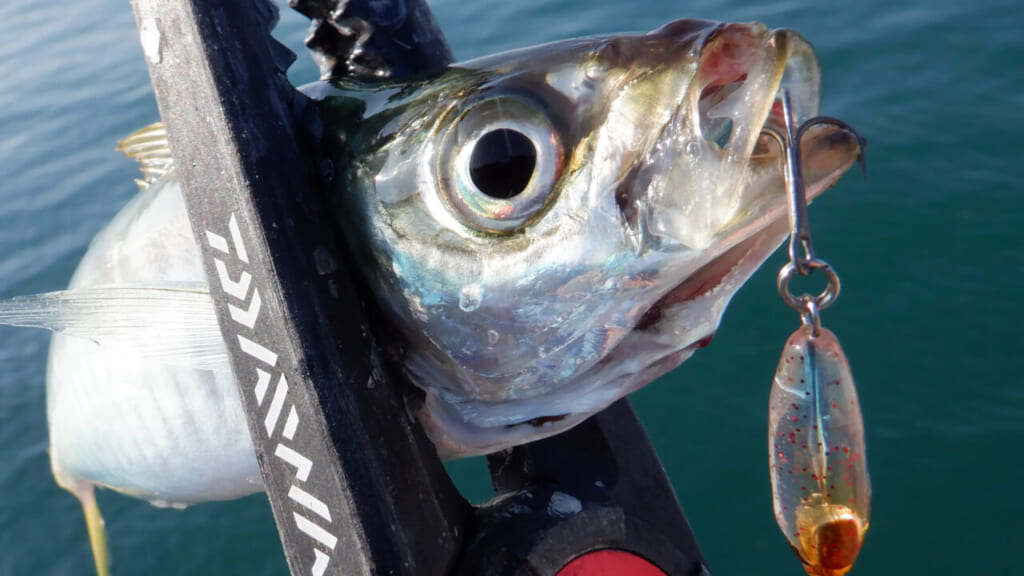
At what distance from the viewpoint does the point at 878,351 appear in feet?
11.7

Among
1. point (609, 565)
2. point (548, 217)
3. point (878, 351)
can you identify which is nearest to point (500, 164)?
point (548, 217)

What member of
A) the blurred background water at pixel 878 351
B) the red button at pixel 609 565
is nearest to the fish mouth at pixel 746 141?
the red button at pixel 609 565

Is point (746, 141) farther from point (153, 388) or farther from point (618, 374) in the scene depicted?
point (153, 388)

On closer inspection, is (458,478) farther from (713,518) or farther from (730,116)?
(730,116)

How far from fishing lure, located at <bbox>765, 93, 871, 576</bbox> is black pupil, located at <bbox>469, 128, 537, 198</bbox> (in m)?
0.36

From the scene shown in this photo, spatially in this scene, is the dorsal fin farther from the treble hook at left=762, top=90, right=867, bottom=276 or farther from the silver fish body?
the treble hook at left=762, top=90, right=867, bottom=276

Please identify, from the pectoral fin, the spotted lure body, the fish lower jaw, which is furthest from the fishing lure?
the pectoral fin

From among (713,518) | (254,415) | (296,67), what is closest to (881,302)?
(713,518)

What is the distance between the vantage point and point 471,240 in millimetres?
1128

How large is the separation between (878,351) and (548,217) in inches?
121

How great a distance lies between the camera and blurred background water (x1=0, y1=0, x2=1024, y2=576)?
3113 millimetres

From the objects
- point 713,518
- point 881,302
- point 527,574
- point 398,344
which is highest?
point 398,344

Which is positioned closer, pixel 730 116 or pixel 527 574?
pixel 730 116

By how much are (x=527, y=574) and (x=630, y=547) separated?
A: 0.28 meters
